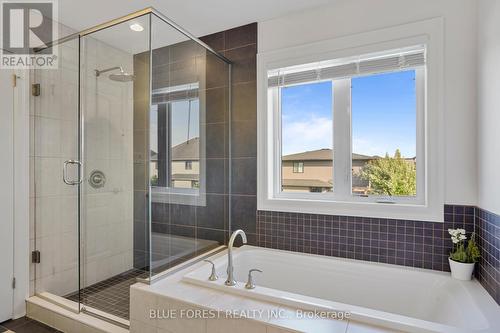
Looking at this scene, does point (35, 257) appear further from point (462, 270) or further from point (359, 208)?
point (462, 270)

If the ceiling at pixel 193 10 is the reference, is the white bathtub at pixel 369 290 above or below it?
Answer: below

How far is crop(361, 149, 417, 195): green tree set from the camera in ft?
6.82

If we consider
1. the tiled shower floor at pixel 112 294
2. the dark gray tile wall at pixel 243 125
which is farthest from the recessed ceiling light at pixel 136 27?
the tiled shower floor at pixel 112 294

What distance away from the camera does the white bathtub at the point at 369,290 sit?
4.33 feet

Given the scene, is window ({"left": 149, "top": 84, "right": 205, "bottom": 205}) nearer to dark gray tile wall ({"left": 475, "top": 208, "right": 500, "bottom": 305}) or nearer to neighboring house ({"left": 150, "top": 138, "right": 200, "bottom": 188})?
neighboring house ({"left": 150, "top": 138, "right": 200, "bottom": 188})

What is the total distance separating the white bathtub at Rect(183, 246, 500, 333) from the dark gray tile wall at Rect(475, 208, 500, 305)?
0.20 feet

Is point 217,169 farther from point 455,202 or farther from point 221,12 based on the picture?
point 455,202

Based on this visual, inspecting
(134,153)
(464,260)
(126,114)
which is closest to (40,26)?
(126,114)

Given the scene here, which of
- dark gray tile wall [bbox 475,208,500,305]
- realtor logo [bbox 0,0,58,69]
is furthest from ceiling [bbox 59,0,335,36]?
dark gray tile wall [bbox 475,208,500,305]

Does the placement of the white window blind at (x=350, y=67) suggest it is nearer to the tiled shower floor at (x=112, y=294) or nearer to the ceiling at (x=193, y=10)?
the ceiling at (x=193, y=10)

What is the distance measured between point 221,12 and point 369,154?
167 centimetres

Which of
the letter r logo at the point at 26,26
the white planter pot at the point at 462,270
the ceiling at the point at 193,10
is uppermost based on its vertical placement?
the ceiling at the point at 193,10

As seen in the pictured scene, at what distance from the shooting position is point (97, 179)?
7.95ft

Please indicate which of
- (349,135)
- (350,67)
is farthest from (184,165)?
(350,67)
